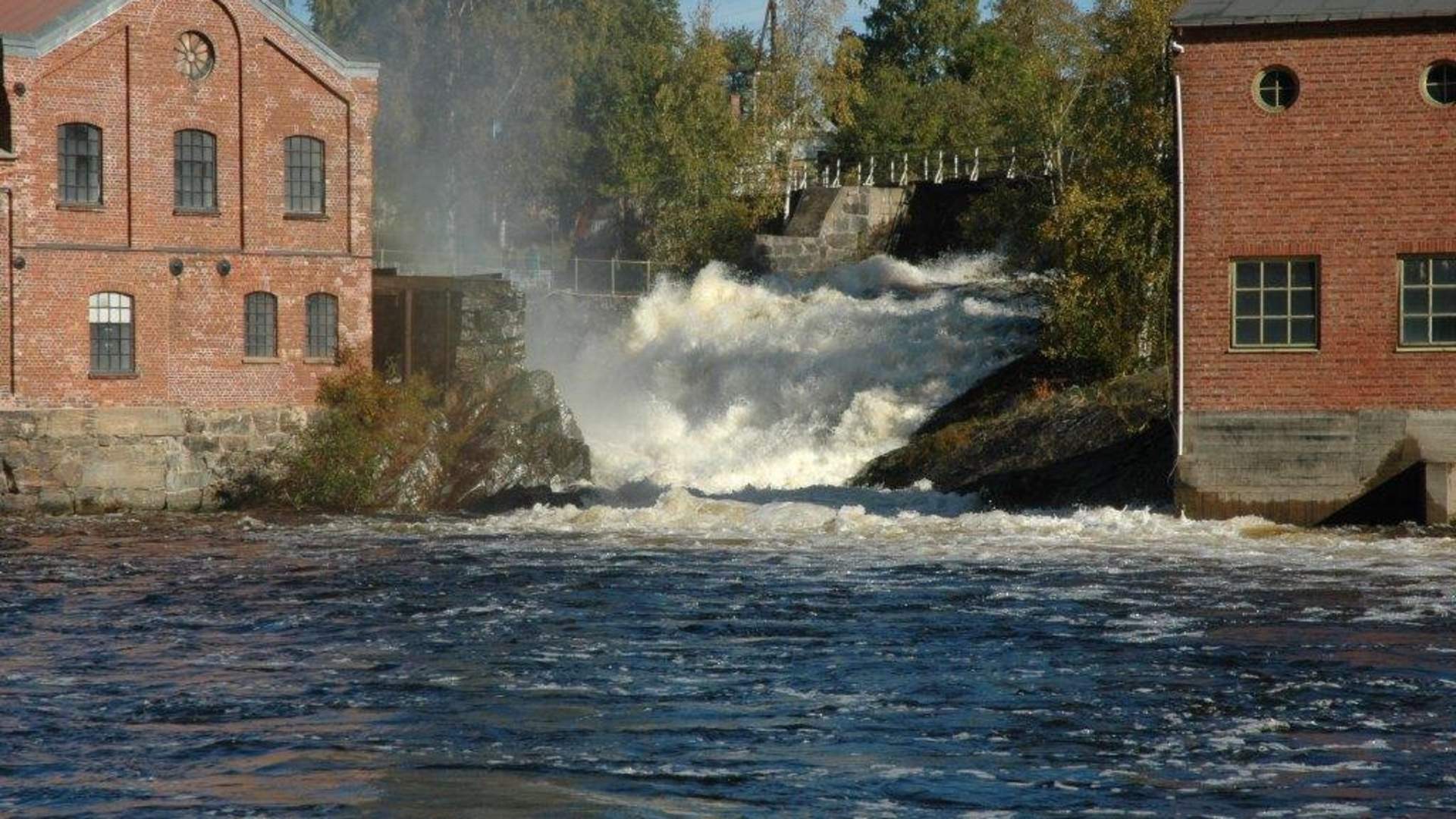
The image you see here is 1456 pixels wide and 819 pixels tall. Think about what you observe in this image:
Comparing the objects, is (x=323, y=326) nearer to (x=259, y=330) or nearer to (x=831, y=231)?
(x=259, y=330)

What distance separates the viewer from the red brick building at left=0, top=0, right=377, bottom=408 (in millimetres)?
36281

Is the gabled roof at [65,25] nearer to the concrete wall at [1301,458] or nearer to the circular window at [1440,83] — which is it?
the concrete wall at [1301,458]

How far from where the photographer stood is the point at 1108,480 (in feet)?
105

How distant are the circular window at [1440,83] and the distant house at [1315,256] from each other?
0.02 m

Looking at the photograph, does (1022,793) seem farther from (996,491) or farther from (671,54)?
(671,54)

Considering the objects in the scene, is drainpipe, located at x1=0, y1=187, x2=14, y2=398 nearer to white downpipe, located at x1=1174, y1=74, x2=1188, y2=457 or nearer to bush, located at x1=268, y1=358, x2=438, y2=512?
bush, located at x1=268, y1=358, x2=438, y2=512

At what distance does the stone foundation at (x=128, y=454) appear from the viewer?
117ft

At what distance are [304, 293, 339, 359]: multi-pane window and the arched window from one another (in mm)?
712

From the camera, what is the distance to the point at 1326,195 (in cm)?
2912

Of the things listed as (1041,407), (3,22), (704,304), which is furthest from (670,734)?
(704,304)

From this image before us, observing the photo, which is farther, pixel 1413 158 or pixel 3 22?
pixel 3 22

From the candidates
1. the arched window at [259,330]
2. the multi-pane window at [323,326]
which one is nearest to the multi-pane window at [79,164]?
the arched window at [259,330]

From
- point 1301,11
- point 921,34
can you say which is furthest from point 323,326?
point 921,34

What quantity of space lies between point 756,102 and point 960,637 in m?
50.4
